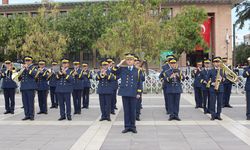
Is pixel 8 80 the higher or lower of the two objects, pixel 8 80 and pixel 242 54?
the lower

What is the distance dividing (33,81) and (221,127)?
5952mm

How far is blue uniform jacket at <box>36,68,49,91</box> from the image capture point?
45.8 ft

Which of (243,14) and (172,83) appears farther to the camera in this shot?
(243,14)

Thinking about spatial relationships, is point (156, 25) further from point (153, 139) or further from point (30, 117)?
point (153, 139)

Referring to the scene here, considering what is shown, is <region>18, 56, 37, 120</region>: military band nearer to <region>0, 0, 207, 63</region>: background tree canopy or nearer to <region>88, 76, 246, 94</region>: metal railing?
<region>88, 76, 246, 94</region>: metal railing

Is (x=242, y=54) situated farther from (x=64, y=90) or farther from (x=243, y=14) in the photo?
(x=64, y=90)

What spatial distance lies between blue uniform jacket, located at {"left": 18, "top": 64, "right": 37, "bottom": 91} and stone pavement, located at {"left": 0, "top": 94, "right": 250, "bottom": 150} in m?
1.06

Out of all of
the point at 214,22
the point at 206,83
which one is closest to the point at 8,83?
the point at 206,83

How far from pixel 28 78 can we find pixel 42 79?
1.64m

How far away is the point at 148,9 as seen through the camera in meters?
30.6

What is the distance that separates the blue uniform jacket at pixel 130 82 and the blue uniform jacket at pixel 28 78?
140 inches

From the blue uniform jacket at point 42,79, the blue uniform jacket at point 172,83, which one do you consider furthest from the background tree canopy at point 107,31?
the blue uniform jacket at point 172,83

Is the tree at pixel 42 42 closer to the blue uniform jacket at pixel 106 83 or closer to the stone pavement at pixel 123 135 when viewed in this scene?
the stone pavement at pixel 123 135

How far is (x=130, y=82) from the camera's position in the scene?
36.3 ft
